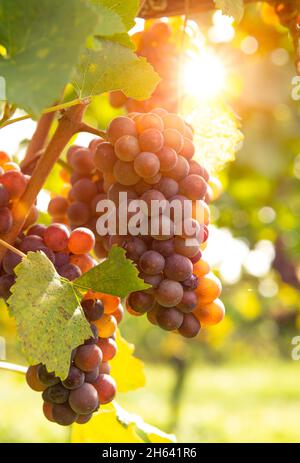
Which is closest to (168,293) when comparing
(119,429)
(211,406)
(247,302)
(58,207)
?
(58,207)

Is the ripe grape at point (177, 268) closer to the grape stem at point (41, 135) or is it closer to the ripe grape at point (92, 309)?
the ripe grape at point (92, 309)

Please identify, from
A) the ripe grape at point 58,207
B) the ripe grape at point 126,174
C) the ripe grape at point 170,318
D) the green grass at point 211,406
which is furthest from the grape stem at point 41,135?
the green grass at point 211,406

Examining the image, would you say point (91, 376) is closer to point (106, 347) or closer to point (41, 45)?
point (106, 347)

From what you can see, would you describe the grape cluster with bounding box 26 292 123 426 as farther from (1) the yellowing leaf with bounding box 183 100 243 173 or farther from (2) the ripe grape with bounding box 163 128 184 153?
(1) the yellowing leaf with bounding box 183 100 243 173

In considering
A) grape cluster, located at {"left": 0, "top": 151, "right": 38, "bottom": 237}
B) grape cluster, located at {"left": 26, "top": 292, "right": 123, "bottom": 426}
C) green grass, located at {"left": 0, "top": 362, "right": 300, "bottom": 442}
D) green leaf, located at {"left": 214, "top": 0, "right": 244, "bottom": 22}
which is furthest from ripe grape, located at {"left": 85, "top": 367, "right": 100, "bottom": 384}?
green grass, located at {"left": 0, "top": 362, "right": 300, "bottom": 442}
